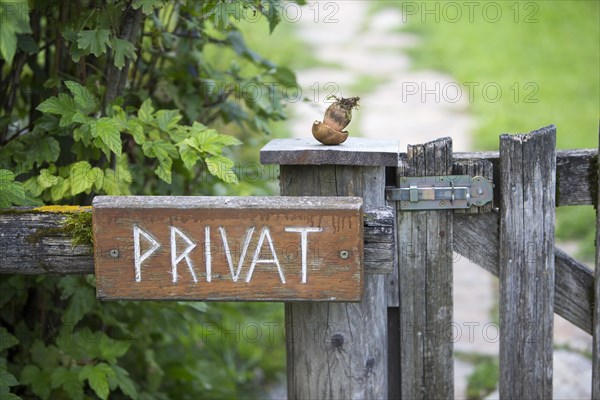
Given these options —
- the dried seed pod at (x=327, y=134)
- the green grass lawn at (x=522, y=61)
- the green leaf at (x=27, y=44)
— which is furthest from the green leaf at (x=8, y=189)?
the green grass lawn at (x=522, y=61)

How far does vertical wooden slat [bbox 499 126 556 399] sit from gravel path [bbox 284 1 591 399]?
0.83m

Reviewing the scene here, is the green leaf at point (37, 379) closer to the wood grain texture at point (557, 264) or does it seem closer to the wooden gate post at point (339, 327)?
the wooden gate post at point (339, 327)

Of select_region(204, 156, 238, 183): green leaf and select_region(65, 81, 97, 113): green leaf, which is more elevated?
select_region(65, 81, 97, 113): green leaf

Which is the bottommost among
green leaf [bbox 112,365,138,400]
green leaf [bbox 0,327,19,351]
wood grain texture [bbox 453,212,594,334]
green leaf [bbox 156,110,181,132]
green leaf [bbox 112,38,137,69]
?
green leaf [bbox 112,365,138,400]

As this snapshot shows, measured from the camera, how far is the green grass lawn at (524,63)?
727cm

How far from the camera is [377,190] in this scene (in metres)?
2.24

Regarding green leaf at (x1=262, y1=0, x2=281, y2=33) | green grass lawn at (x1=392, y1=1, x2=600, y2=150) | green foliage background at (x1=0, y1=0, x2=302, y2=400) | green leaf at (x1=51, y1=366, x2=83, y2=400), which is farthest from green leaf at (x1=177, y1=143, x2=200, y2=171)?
green grass lawn at (x1=392, y1=1, x2=600, y2=150)

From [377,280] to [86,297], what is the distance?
103 centimetres

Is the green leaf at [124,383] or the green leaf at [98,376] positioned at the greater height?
the green leaf at [98,376]

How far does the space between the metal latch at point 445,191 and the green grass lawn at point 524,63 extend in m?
3.27

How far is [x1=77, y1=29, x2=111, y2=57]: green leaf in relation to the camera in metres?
2.28

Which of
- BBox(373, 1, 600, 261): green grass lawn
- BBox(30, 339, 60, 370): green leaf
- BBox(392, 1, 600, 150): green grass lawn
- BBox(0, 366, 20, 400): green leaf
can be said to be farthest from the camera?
BBox(392, 1, 600, 150): green grass lawn

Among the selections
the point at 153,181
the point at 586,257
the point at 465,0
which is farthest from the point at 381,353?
the point at 465,0

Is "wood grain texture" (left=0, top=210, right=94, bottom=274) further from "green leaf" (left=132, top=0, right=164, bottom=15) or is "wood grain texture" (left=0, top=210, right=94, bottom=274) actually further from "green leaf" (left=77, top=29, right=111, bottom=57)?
"green leaf" (left=132, top=0, right=164, bottom=15)
